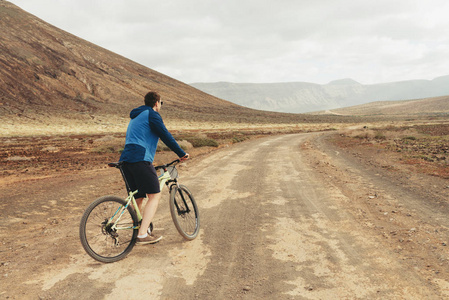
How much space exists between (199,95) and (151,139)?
415 feet

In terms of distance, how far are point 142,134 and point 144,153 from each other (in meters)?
0.29

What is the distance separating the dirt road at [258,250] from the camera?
351cm

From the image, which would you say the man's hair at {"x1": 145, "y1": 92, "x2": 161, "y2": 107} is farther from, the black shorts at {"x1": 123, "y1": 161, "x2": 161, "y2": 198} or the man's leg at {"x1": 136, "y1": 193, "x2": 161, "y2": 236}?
the man's leg at {"x1": 136, "y1": 193, "x2": 161, "y2": 236}

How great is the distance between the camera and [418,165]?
1252cm

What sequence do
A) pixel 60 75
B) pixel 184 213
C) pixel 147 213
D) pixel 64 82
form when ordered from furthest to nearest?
pixel 60 75
pixel 64 82
pixel 184 213
pixel 147 213

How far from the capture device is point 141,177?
4.33m

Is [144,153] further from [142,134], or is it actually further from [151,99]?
[151,99]

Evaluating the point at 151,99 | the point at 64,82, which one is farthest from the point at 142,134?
the point at 64,82

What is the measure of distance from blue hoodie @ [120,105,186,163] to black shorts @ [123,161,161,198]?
0.09 meters

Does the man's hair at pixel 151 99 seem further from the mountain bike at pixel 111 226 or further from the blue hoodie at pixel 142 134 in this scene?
the mountain bike at pixel 111 226

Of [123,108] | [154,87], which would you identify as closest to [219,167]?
[123,108]

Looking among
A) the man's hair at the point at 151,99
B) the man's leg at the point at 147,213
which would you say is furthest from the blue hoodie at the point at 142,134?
the man's leg at the point at 147,213

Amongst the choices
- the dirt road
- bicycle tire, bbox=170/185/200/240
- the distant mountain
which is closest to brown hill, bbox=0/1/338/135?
the distant mountain

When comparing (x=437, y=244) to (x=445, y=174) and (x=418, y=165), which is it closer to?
(x=445, y=174)
